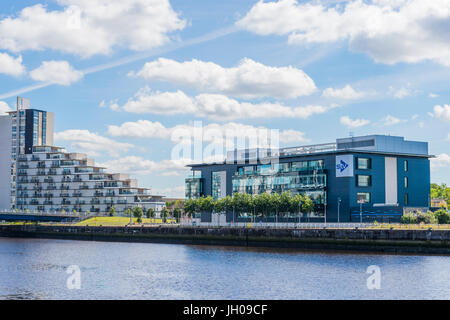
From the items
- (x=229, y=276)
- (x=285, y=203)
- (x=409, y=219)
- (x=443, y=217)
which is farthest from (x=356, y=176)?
(x=229, y=276)

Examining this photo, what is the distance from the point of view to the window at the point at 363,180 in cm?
13475

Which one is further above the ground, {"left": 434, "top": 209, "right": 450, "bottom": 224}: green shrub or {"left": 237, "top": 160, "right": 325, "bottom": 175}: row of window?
{"left": 237, "top": 160, "right": 325, "bottom": 175}: row of window

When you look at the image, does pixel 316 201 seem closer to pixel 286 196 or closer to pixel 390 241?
pixel 286 196

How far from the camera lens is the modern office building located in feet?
439

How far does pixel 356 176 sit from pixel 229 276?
76.6 metres

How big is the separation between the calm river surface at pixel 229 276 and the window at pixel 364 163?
48.2 meters

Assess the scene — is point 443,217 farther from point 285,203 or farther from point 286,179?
point 286,179

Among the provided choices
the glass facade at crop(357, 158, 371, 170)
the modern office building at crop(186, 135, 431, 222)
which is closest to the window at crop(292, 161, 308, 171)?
the modern office building at crop(186, 135, 431, 222)

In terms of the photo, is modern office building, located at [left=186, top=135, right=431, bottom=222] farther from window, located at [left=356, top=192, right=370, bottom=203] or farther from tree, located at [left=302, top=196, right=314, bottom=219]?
tree, located at [left=302, top=196, right=314, bottom=219]

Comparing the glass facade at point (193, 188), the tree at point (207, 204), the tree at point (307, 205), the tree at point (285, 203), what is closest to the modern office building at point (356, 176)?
the tree at point (307, 205)

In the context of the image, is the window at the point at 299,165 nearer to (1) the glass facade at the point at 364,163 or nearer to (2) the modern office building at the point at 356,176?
(2) the modern office building at the point at 356,176
